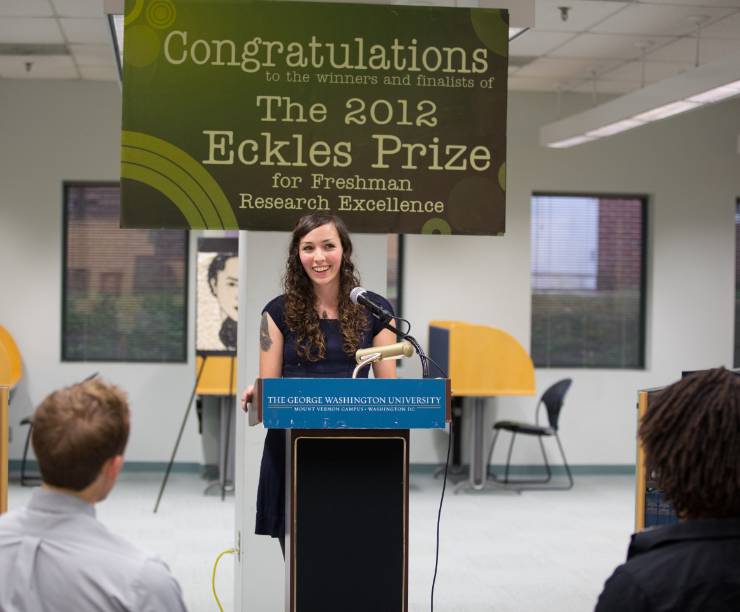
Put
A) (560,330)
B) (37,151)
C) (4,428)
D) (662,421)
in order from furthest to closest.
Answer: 1. (560,330)
2. (37,151)
3. (4,428)
4. (662,421)

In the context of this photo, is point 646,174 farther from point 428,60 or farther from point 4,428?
point 4,428

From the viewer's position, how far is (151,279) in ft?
28.6

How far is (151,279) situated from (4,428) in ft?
17.4

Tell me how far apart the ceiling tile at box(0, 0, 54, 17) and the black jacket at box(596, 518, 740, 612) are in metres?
5.69

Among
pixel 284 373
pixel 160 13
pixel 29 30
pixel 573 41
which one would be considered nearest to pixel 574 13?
pixel 573 41

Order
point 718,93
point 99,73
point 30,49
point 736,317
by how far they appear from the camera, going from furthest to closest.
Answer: point 736,317 < point 99,73 < point 30,49 < point 718,93

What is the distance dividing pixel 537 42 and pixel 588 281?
2.71m

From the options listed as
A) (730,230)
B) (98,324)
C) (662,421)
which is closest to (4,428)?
(662,421)

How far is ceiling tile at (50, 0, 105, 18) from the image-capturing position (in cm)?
609

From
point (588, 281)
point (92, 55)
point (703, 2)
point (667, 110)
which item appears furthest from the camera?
point (588, 281)

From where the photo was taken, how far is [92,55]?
752cm

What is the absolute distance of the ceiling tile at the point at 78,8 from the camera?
609 centimetres

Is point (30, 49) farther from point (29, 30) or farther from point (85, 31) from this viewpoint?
point (85, 31)

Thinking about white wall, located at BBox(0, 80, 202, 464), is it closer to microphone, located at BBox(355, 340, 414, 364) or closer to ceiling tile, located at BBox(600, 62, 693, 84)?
ceiling tile, located at BBox(600, 62, 693, 84)
